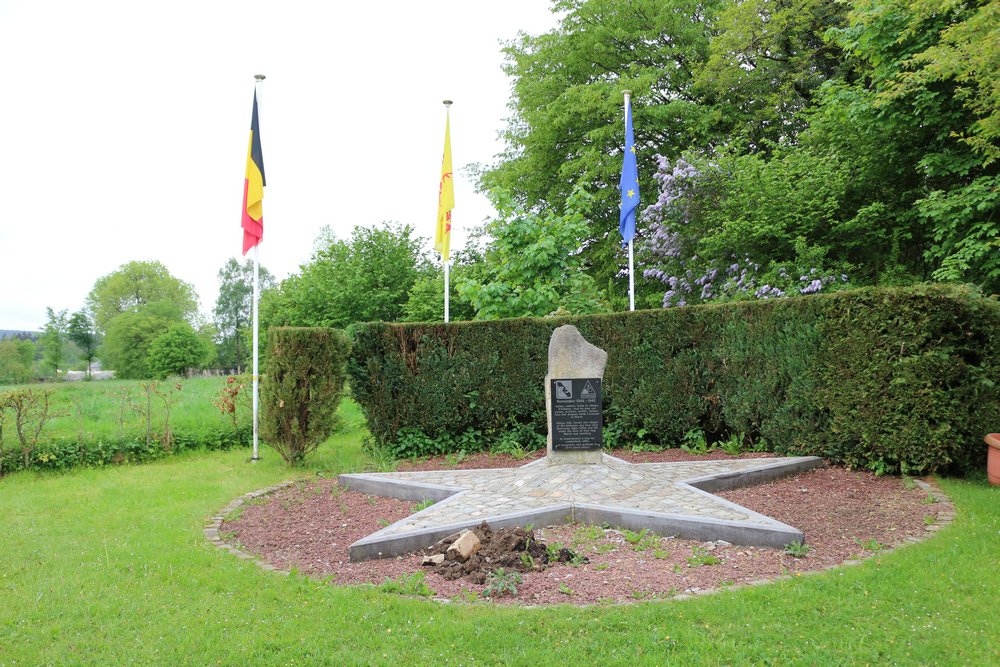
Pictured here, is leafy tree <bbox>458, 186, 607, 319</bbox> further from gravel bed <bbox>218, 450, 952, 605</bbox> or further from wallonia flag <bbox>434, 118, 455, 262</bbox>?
gravel bed <bbox>218, 450, 952, 605</bbox>

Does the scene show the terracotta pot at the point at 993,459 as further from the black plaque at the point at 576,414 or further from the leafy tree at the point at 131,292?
the leafy tree at the point at 131,292

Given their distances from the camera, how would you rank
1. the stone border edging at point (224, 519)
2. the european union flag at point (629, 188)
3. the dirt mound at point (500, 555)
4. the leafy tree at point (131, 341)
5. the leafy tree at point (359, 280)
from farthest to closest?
1. the leafy tree at point (131, 341)
2. the leafy tree at point (359, 280)
3. the european union flag at point (629, 188)
4. the stone border edging at point (224, 519)
5. the dirt mound at point (500, 555)

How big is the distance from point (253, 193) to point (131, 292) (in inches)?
1968

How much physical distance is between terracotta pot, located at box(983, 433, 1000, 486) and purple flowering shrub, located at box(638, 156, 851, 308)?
6.61 m

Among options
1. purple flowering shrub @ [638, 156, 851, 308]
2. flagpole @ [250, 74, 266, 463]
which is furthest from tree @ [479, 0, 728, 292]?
flagpole @ [250, 74, 266, 463]

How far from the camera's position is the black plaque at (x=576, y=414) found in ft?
Result: 26.5

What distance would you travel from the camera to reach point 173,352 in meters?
45.0

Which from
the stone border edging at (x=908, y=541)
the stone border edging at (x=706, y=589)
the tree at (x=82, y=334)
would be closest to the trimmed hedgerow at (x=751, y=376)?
the stone border edging at (x=908, y=541)

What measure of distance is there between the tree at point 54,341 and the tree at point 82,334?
0.63 meters

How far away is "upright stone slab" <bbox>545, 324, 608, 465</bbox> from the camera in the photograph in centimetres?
807

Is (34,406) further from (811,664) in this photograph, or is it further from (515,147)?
(515,147)

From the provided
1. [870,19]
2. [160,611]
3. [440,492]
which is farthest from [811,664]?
[870,19]

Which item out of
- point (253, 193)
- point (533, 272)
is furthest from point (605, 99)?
point (253, 193)

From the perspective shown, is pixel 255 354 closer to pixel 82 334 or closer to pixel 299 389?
pixel 299 389
